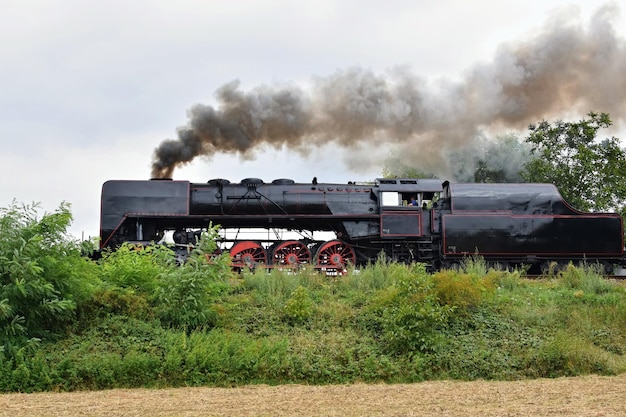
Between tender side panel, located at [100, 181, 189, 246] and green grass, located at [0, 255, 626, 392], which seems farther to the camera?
tender side panel, located at [100, 181, 189, 246]

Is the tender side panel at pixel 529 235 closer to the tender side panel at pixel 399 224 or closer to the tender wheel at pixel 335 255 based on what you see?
the tender side panel at pixel 399 224

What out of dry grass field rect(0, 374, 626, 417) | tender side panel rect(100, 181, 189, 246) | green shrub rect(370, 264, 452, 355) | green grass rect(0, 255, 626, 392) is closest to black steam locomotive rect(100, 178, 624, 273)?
tender side panel rect(100, 181, 189, 246)

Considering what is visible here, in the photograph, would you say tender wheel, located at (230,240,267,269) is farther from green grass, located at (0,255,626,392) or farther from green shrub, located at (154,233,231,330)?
green shrub, located at (154,233,231,330)

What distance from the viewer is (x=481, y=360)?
34.4 ft

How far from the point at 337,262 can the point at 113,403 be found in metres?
11.8

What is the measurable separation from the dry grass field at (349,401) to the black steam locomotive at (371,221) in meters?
9.88

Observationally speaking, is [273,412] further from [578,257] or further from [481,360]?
[578,257]

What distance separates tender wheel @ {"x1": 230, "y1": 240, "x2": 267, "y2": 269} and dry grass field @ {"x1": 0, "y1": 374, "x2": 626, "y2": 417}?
31.8ft

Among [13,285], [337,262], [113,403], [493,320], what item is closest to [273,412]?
[113,403]

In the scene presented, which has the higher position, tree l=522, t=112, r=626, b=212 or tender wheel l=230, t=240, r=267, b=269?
Answer: tree l=522, t=112, r=626, b=212

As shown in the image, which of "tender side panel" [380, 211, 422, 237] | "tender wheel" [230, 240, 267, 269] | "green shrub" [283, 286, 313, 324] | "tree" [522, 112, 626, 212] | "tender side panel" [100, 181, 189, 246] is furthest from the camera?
"tree" [522, 112, 626, 212]

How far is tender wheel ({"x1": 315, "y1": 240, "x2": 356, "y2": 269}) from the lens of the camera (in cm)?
1958

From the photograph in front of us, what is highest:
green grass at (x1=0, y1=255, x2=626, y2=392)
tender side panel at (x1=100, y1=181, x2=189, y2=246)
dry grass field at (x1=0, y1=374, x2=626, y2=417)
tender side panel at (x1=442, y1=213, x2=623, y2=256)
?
tender side panel at (x1=100, y1=181, x2=189, y2=246)

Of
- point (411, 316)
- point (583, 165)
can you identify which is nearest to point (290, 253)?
point (411, 316)
